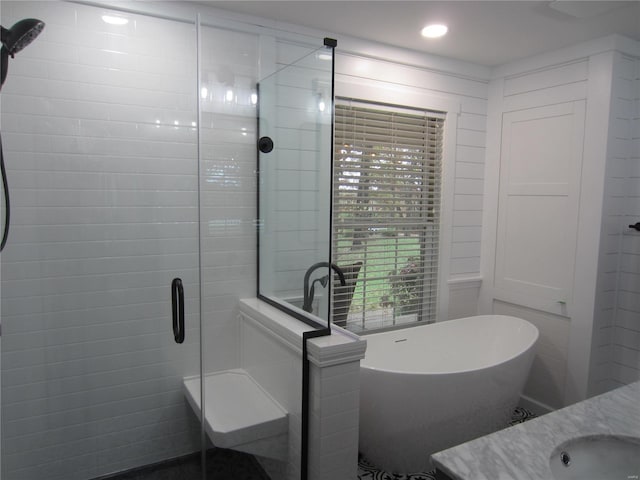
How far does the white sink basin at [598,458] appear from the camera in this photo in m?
1.13

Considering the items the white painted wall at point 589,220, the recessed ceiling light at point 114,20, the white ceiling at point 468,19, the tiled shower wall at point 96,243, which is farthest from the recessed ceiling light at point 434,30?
the recessed ceiling light at point 114,20

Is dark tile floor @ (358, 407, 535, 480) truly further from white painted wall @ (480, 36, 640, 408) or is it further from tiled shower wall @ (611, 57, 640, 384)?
tiled shower wall @ (611, 57, 640, 384)

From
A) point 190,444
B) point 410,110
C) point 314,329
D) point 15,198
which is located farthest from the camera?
point 410,110

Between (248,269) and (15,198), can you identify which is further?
(248,269)

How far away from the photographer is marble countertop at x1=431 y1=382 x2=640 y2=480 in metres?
1.04

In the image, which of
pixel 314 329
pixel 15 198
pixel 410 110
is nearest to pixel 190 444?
pixel 314 329

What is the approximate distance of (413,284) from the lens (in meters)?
3.33

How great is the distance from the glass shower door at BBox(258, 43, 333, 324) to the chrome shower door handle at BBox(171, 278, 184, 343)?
1.56 feet

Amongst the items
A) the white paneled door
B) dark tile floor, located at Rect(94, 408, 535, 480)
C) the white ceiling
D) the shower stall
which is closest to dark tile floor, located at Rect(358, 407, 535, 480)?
dark tile floor, located at Rect(94, 408, 535, 480)

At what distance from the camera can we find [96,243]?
1999 millimetres

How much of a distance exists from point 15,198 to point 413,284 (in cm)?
257

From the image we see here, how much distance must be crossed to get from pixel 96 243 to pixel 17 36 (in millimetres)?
891

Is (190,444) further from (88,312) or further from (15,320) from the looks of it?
(15,320)

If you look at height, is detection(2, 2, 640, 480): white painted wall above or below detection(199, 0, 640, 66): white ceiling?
below
